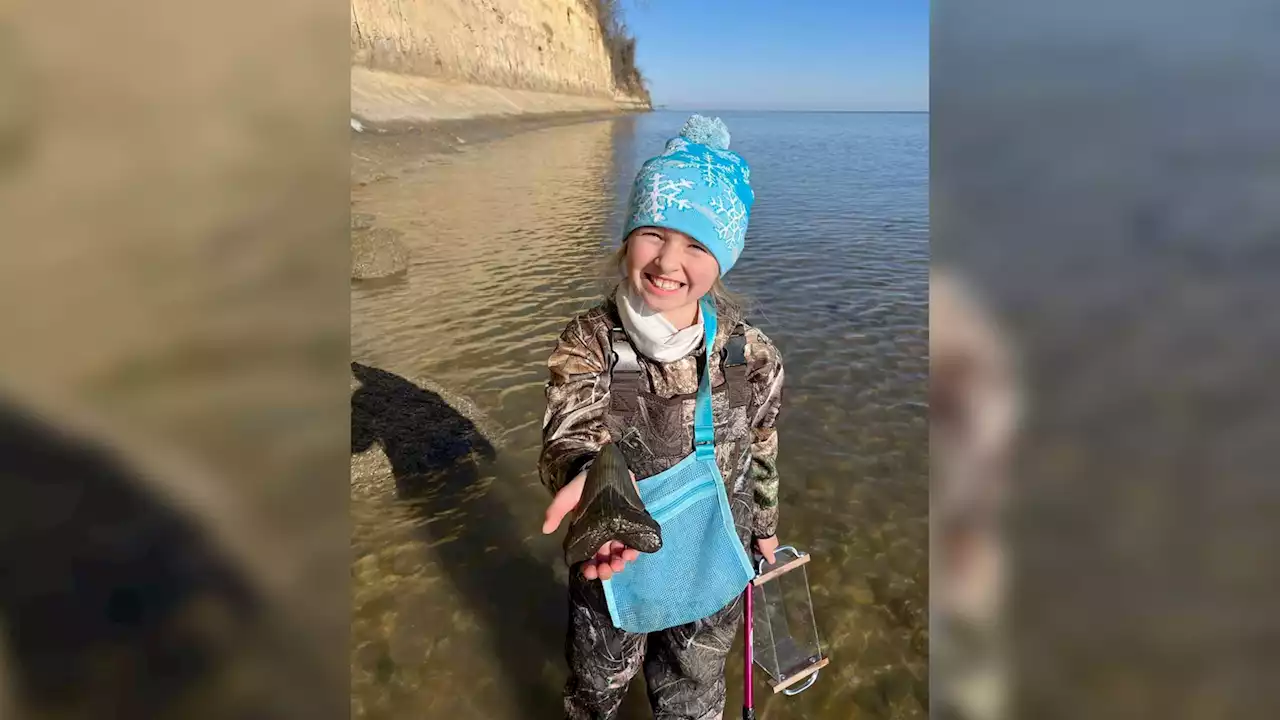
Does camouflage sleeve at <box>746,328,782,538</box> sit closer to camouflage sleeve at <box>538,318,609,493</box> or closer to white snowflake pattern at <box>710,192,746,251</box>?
white snowflake pattern at <box>710,192,746,251</box>

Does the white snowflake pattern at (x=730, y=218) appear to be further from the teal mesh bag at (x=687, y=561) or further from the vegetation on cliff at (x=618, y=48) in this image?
the vegetation on cliff at (x=618, y=48)

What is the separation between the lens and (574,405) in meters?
2.05

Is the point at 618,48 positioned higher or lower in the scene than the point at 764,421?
higher

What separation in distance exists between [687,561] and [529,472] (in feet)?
8.07

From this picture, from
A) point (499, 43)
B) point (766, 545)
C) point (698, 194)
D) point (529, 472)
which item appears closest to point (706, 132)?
point (698, 194)

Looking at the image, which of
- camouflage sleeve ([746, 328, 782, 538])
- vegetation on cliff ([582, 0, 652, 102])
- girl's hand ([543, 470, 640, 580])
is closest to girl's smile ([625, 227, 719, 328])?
camouflage sleeve ([746, 328, 782, 538])

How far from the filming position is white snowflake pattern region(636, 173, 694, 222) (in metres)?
2.00
